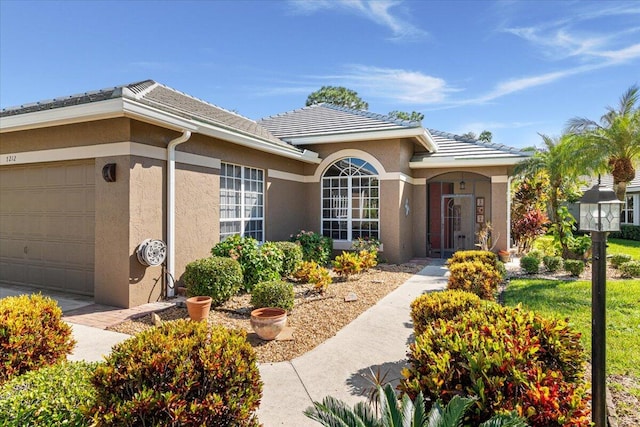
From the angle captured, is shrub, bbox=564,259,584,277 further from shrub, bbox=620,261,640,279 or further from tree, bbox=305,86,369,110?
tree, bbox=305,86,369,110

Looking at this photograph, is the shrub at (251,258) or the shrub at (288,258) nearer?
the shrub at (251,258)

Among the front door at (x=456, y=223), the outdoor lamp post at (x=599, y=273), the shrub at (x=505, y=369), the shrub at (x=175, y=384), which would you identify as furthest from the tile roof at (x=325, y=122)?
the shrub at (x=175, y=384)

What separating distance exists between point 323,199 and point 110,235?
8.61 meters

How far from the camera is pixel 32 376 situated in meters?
3.26

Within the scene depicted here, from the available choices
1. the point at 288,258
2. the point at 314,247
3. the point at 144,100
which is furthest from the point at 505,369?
the point at 314,247

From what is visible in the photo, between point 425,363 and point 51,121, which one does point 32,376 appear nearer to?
point 425,363

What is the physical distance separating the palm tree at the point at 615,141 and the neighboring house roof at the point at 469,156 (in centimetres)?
192

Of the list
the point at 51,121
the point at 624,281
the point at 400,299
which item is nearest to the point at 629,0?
the point at 624,281

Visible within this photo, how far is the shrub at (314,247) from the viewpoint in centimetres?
1270

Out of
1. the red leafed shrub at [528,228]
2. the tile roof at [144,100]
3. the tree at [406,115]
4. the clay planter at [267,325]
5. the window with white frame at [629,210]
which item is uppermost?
the tree at [406,115]

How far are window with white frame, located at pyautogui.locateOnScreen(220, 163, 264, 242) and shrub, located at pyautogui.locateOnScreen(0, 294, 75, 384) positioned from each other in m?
6.33

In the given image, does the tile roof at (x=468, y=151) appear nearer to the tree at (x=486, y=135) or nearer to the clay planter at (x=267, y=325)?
the clay planter at (x=267, y=325)

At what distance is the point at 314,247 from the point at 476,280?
6.64 metres

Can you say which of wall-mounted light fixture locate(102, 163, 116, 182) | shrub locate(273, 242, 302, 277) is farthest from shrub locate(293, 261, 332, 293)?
wall-mounted light fixture locate(102, 163, 116, 182)
